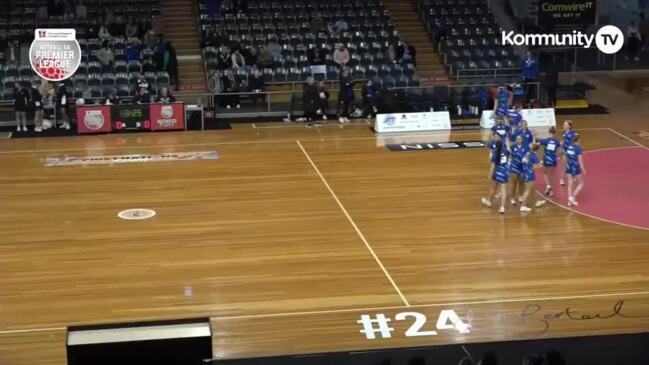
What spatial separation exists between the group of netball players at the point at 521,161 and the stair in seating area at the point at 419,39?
12202 millimetres

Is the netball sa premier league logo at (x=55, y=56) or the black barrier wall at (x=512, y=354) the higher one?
the netball sa premier league logo at (x=55, y=56)

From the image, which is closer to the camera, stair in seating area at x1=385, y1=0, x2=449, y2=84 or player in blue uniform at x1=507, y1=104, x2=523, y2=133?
player in blue uniform at x1=507, y1=104, x2=523, y2=133

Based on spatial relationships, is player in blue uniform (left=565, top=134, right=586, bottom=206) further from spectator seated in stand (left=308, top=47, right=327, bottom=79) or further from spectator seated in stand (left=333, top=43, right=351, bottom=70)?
spectator seated in stand (left=308, top=47, right=327, bottom=79)

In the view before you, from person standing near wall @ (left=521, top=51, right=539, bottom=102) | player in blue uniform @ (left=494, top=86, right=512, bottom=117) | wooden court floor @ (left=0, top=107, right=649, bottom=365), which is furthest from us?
person standing near wall @ (left=521, top=51, right=539, bottom=102)

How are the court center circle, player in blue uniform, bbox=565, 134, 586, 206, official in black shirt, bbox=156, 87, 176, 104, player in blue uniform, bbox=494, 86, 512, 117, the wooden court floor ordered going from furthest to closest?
official in black shirt, bbox=156, 87, 176, 104 → player in blue uniform, bbox=494, 86, 512, 117 → player in blue uniform, bbox=565, 134, 586, 206 → the court center circle → the wooden court floor

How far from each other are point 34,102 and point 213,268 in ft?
41.6

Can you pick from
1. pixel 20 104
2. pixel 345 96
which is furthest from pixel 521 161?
pixel 20 104

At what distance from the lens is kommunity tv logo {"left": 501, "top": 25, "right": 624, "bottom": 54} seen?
2890cm

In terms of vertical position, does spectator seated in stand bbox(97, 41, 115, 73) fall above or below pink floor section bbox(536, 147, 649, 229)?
above

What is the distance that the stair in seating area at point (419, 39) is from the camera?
31.8 m

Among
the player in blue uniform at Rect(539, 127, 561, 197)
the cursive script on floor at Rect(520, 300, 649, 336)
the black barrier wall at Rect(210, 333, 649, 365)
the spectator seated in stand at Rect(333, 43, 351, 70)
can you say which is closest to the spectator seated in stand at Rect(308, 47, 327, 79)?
the spectator seated in stand at Rect(333, 43, 351, 70)

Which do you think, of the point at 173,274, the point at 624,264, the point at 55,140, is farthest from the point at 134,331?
the point at 55,140

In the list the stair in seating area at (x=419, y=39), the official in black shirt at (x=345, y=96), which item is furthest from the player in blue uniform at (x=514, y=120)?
the stair in seating area at (x=419, y=39)

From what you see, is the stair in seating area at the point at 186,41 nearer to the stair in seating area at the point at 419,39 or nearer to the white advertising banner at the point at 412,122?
the white advertising banner at the point at 412,122
